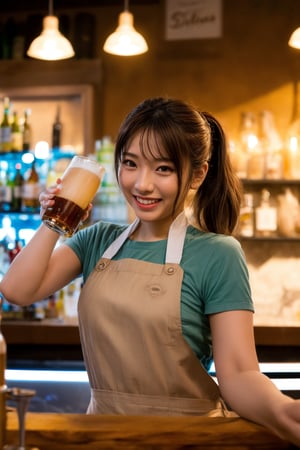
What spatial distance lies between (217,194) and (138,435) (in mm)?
667

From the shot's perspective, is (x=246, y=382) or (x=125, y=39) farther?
(x=125, y=39)

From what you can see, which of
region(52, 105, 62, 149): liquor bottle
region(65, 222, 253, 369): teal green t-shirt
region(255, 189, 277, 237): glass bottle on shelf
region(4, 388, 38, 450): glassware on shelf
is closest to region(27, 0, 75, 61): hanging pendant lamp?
region(52, 105, 62, 149): liquor bottle

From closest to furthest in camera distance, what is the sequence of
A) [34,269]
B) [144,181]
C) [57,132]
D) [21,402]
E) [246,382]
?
[21,402] → [246,382] → [144,181] → [34,269] → [57,132]

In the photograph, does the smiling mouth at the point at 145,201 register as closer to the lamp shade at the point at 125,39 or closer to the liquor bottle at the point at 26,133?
the lamp shade at the point at 125,39

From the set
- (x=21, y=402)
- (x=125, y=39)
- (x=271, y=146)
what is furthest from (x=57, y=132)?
(x=21, y=402)

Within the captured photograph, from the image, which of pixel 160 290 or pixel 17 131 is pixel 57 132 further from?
pixel 160 290

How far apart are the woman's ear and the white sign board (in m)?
3.43

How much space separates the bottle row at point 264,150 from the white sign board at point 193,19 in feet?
2.10

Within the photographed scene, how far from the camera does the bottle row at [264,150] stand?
4.69 metres

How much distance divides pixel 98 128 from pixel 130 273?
3.42 meters

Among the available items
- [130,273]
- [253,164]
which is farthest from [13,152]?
[130,273]

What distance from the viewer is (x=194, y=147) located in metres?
1.56

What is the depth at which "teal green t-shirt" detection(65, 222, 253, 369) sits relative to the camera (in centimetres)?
144

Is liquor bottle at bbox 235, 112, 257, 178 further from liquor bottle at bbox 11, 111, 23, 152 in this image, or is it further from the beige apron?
the beige apron
